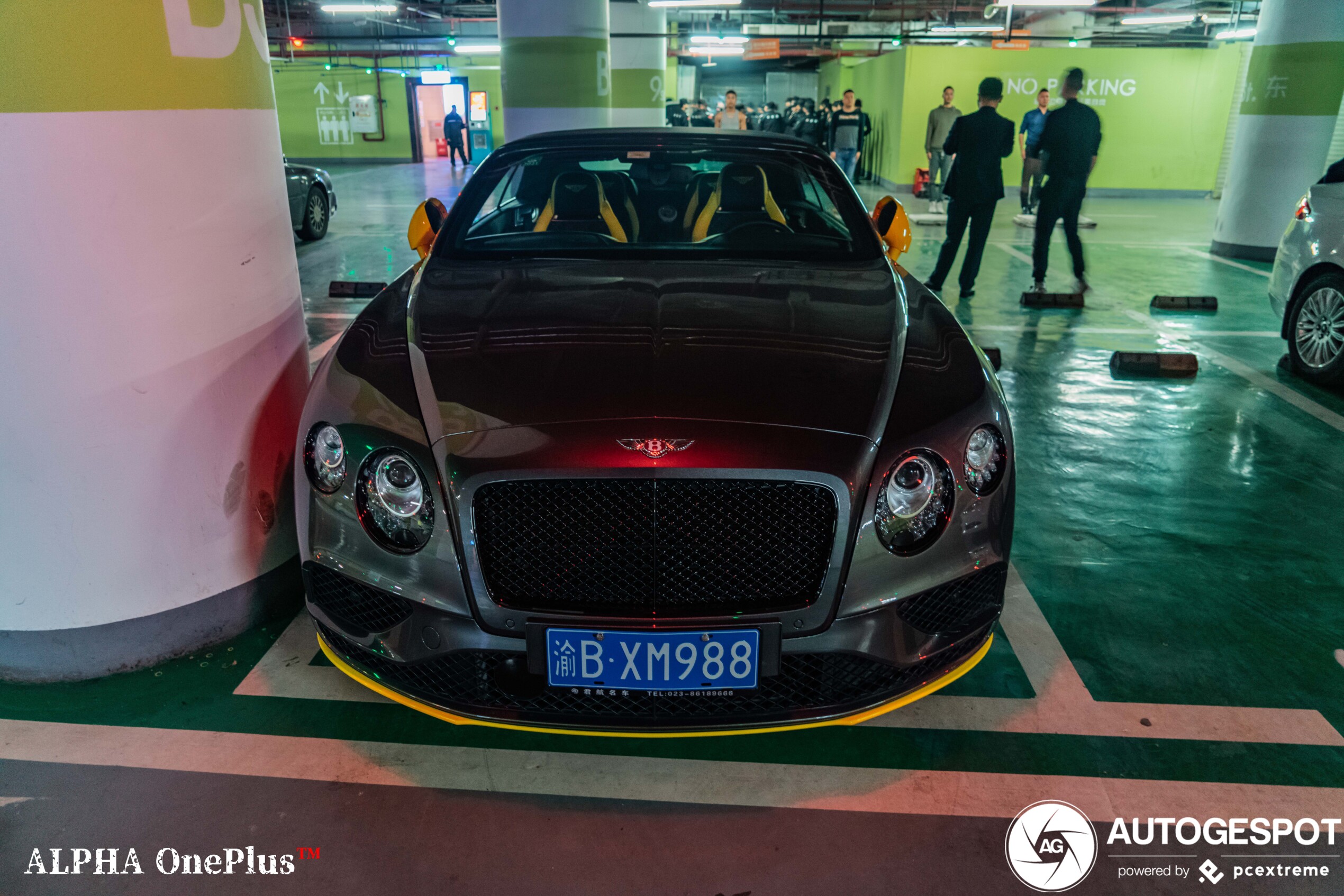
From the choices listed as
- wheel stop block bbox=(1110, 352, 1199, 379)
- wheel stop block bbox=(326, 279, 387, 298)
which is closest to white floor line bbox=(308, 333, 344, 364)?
wheel stop block bbox=(326, 279, 387, 298)

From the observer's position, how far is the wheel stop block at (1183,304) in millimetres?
7227

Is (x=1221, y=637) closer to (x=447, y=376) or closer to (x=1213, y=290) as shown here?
(x=447, y=376)

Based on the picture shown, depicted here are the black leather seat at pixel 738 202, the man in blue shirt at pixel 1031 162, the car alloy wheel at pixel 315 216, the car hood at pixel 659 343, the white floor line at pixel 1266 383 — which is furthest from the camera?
the man in blue shirt at pixel 1031 162

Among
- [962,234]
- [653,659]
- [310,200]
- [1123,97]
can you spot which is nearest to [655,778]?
[653,659]

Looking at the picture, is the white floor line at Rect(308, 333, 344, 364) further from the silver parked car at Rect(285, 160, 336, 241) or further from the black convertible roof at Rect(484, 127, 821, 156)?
the silver parked car at Rect(285, 160, 336, 241)

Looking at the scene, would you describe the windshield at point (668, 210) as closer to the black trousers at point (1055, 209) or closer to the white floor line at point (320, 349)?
the white floor line at point (320, 349)

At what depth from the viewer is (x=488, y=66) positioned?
28.9 meters

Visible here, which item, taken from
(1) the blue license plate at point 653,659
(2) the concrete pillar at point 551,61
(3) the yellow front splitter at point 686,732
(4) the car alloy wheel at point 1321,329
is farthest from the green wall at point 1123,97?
(1) the blue license plate at point 653,659

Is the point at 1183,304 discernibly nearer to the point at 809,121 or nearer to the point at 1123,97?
the point at 1123,97

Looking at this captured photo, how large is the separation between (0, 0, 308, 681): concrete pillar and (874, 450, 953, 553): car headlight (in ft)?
5.79

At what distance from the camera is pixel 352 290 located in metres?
7.57

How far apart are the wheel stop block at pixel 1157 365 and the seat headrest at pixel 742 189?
3283 millimetres

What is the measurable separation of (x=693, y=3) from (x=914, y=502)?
12.3 metres

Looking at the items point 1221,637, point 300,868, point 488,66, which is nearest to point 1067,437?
point 1221,637
